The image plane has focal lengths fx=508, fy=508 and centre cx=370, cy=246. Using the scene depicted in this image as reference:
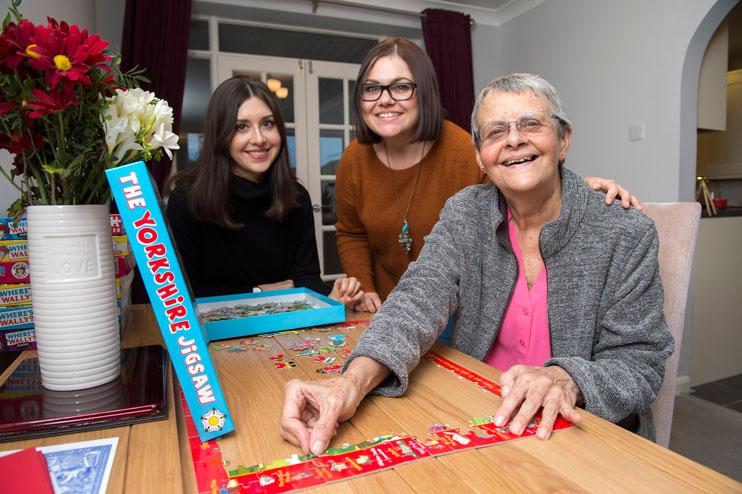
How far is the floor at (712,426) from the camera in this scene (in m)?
2.40

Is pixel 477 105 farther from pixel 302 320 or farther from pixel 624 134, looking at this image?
pixel 624 134

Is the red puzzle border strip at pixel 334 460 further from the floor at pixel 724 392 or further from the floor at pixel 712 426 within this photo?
the floor at pixel 724 392

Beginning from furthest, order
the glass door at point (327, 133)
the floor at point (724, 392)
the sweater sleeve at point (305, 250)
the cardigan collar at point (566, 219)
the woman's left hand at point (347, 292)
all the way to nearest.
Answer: the glass door at point (327, 133)
the floor at point (724, 392)
the sweater sleeve at point (305, 250)
the woman's left hand at point (347, 292)
the cardigan collar at point (566, 219)

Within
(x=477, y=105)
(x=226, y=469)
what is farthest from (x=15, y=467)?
(x=477, y=105)

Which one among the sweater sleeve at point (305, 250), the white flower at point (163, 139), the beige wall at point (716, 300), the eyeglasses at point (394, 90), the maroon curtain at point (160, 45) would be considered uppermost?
the maroon curtain at point (160, 45)

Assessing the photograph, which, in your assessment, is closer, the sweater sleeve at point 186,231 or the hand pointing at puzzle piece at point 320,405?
the hand pointing at puzzle piece at point 320,405

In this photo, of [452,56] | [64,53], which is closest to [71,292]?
[64,53]

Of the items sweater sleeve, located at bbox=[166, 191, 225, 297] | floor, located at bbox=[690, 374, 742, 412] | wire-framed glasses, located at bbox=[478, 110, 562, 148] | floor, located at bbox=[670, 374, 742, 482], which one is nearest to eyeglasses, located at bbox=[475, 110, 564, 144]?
wire-framed glasses, located at bbox=[478, 110, 562, 148]

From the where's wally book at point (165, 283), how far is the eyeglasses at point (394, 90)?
115cm

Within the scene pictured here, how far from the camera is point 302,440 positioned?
2.14 feet

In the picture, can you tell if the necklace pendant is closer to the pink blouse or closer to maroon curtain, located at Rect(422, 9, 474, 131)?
the pink blouse

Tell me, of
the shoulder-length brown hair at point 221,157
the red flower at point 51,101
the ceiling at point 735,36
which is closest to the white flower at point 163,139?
the red flower at point 51,101

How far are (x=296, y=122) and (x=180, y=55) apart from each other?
99 centimetres

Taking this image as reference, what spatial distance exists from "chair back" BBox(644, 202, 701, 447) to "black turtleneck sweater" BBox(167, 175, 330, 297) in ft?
3.21
